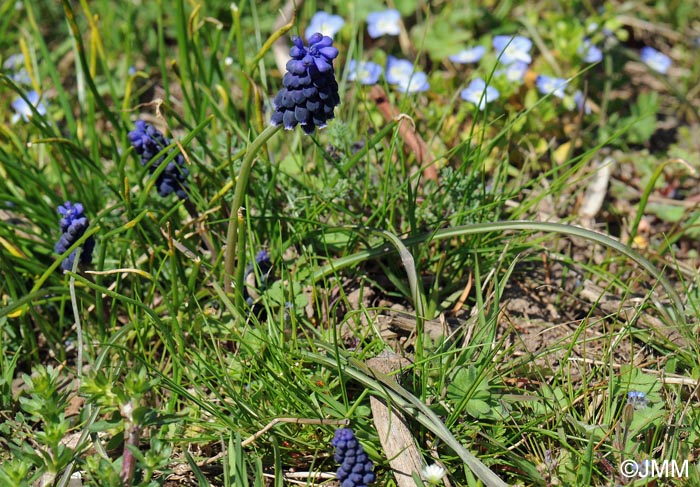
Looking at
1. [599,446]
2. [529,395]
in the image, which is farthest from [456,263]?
[599,446]

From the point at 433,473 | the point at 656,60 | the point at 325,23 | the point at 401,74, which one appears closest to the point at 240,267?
the point at 433,473

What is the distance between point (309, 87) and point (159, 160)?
993 mm

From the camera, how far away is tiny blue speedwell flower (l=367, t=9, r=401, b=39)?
419cm

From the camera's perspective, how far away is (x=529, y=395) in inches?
97.4

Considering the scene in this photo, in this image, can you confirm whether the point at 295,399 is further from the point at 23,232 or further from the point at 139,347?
the point at 23,232

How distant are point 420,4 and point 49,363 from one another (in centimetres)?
301

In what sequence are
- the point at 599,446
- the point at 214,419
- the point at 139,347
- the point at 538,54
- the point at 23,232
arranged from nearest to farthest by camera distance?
1. the point at 599,446
2. the point at 214,419
3. the point at 139,347
4. the point at 23,232
5. the point at 538,54

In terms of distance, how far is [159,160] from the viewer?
286 centimetres

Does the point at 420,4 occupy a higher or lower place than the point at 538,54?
higher

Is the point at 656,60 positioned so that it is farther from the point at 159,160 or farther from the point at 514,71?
the point at 159,160

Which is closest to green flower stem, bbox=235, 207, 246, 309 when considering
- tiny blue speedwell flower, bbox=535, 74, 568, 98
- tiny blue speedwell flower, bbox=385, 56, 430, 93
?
tiny blue speedwell flower, bbox=385, 56, 430, 93

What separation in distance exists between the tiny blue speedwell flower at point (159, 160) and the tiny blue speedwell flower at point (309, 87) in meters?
0.79

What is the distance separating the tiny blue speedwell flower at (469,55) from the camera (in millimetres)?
4000

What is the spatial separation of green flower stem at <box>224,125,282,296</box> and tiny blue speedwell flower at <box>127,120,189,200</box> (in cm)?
37
